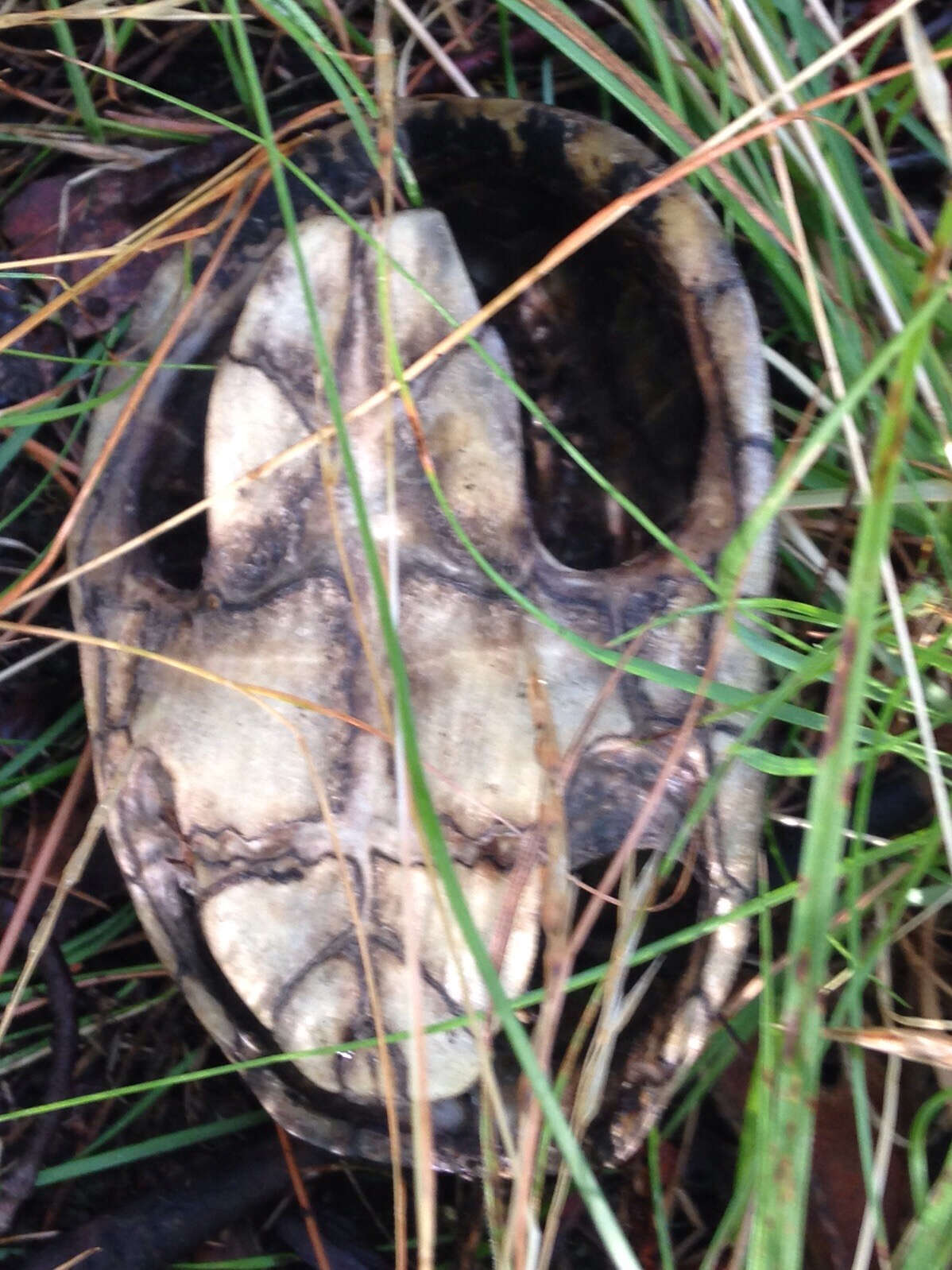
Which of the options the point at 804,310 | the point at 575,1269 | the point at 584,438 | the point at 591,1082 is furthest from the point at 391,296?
the point at 575,1269

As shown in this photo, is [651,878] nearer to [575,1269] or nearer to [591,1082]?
[591,1082]

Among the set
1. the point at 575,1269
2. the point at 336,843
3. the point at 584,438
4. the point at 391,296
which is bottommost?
the point at 575,1269

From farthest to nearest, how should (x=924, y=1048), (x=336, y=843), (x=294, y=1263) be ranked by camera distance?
(x=294, y=1263) < (x=336, y=843) < (x=924, y=1048)

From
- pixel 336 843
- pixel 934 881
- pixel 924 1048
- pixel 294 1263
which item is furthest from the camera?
pixel 294 1263

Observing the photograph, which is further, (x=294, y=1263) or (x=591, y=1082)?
(x=294, y=1263)

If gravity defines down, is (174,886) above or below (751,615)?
below

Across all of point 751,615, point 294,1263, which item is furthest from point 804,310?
point 294,1263

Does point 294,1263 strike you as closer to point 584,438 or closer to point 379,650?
point 379,650
